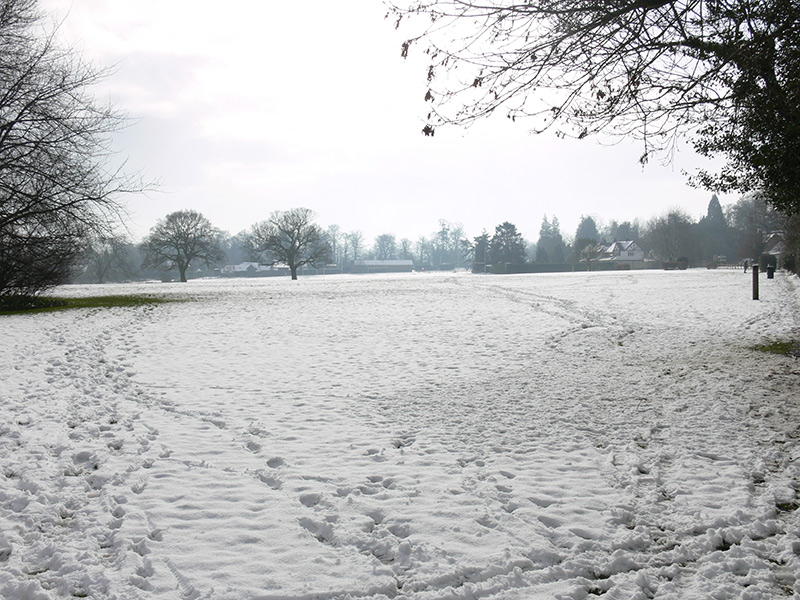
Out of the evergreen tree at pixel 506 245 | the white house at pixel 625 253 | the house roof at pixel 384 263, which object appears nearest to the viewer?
the evergreen tree at pixel 506 245

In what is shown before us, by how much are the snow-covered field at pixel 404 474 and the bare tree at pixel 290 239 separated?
5205 cm

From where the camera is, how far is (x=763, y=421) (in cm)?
642

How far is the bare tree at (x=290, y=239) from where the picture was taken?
2482 inches

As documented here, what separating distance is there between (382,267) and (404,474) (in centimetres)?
11971

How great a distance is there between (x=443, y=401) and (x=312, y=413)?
1986 millimetres

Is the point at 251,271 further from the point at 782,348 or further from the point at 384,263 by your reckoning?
the point at 782,348

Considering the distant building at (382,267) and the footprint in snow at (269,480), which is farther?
the distant building at (382,267)

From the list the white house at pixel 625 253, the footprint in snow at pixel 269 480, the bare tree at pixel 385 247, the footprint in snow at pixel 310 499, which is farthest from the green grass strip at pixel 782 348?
the bare tree at pixel 385 247

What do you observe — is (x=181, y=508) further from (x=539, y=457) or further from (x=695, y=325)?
(x=695, y=325)

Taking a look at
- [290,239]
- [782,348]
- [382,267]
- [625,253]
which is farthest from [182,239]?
[625,253]

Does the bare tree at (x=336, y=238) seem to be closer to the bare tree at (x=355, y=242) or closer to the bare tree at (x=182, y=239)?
the bare tree at (x=355, y=242)

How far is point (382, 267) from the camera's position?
12450cm

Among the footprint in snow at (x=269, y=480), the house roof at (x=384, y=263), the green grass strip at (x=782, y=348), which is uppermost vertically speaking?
the house roof at (x=384, y=263)

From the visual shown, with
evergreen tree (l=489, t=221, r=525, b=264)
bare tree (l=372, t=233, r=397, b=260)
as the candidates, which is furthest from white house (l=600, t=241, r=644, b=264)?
bare tree (l=372, t=233, r=397, b=260)
